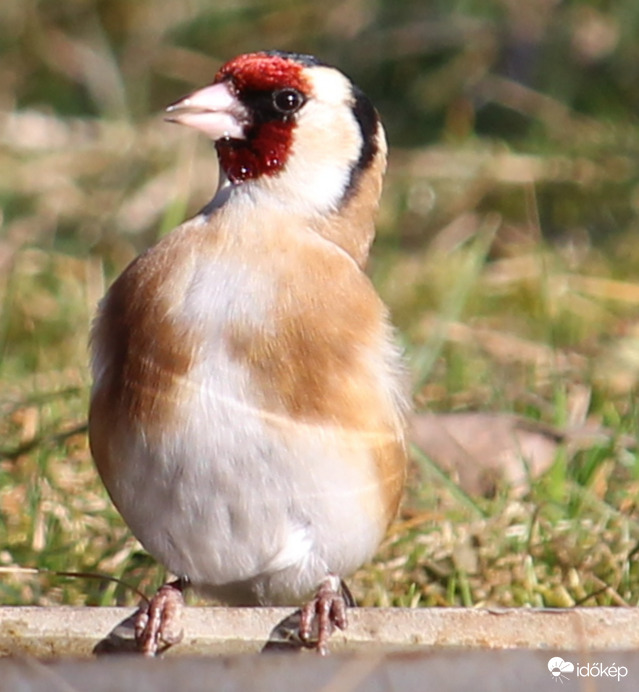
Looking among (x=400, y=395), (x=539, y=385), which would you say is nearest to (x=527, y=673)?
(x=400, y=395)

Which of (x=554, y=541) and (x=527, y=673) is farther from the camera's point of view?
(x=554, y=541)

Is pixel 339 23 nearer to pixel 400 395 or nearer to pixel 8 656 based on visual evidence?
pixel 400 395

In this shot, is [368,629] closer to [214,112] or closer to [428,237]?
[214,112]

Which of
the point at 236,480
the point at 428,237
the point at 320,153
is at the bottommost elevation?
the point at 428,237

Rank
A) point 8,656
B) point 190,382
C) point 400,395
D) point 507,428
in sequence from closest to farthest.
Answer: point 8,656 → point 190,382 → point 400,395 → point 507,428

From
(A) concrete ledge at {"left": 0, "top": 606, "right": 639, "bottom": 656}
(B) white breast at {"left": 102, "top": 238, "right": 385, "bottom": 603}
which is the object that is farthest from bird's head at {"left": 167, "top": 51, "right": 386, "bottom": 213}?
(A) concrete ledge at {"left": 0, "top": 606, "right": 639, "bottom": 656}

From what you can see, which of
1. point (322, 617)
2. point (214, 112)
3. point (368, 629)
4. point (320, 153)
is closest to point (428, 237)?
point (320, 153)

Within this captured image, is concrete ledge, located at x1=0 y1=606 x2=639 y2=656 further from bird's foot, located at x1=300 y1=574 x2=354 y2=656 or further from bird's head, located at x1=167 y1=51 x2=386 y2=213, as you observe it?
bird's head, located at x1=167 y1=51 x2=386 y2=213
